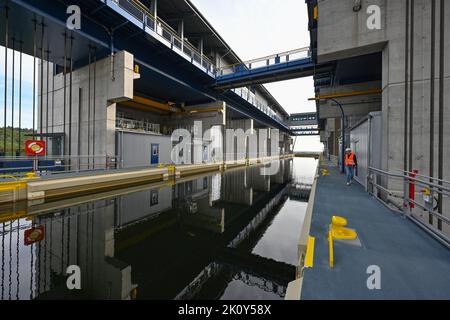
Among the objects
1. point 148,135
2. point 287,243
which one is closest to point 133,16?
point 148,135

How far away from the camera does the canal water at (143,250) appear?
297cm

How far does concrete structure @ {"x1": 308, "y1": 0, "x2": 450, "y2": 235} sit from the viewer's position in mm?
5625

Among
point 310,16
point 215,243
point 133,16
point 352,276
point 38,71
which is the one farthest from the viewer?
point 38,71

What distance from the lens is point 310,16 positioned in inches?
371

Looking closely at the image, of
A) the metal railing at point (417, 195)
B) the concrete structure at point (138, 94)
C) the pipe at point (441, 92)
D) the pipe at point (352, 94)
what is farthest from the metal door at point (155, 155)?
the pipe at point (441, 92)

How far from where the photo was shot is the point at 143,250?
4.11m

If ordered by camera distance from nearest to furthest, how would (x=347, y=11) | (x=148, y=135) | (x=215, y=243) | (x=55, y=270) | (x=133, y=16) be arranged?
(x=55, y=270) < (x=215, y=243) < (x=347, y=11) < (x=133, y=16) < (x=148, y=135)

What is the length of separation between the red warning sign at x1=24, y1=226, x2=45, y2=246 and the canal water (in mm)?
19

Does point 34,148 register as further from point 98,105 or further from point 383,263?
point 383,263

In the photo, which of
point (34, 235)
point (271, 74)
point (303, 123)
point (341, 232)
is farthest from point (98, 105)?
point (303, 123)

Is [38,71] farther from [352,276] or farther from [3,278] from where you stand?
[352,276]

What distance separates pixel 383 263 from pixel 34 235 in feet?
23.0

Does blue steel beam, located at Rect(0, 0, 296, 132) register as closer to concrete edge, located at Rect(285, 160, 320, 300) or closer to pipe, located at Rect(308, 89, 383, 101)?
pipe, located at Rect(308, 89, 383, 101)
